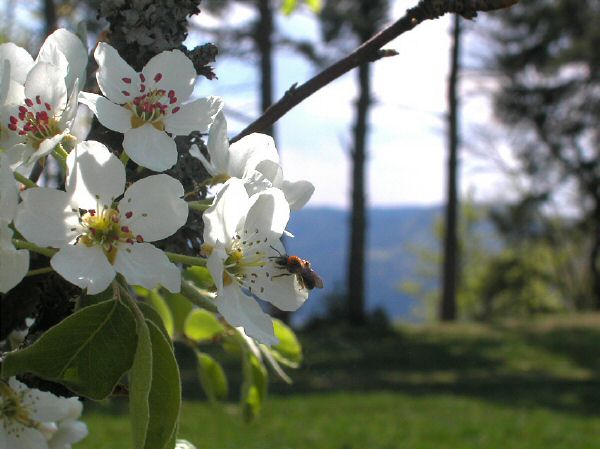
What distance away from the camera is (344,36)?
47.9 feet

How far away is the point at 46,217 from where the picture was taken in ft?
1.96

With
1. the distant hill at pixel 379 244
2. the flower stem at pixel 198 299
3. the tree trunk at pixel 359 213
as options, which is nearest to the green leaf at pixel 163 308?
the flower stem at pixel 198 299

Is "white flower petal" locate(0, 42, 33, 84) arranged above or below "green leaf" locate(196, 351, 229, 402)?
above

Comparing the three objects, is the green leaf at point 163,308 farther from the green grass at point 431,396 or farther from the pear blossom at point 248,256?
the green grass at point 431,396

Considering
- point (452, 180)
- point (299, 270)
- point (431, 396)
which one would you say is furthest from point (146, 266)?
point (452, 180)

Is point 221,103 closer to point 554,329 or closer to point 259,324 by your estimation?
point 259,324

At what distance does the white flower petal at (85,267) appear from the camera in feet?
1.90

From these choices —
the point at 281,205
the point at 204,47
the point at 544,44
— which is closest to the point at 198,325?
the point at 204,47

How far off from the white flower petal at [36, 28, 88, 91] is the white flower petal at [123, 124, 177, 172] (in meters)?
0.08

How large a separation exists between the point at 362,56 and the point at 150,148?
315 millimetres

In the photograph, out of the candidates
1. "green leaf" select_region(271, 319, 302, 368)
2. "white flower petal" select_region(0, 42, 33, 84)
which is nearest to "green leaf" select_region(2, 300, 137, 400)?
"white flower petal" select_region(0, 42, 33, 84)

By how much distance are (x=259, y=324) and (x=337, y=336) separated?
38.1ft

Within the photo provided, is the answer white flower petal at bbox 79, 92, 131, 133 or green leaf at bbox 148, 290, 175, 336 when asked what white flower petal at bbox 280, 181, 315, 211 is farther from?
green leaf at bbox 148, 290, 175, 336

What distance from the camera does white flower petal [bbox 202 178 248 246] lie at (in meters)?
0.61
